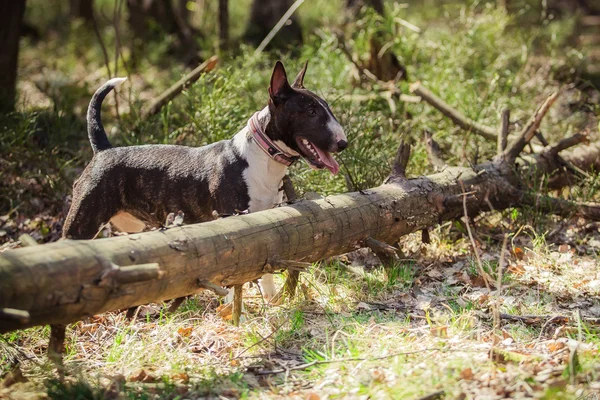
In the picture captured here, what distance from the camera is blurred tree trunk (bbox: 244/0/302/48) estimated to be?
10297 mm

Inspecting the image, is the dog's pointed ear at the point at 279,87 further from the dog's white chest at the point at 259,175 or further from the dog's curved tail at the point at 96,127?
the dog's curved tail at the point at 96,127

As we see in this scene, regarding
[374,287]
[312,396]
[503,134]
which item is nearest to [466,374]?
[312,396]

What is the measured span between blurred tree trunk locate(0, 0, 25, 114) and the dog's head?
14.3 feet

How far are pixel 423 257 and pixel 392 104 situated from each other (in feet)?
7.19

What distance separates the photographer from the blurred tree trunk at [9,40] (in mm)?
7426

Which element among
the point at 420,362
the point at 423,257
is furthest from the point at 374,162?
the point at 420,362

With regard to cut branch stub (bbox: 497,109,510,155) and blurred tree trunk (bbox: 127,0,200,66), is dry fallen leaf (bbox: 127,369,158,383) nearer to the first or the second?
cut branch stub (bbox: 497,109,510,155)

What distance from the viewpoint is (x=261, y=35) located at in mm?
10625

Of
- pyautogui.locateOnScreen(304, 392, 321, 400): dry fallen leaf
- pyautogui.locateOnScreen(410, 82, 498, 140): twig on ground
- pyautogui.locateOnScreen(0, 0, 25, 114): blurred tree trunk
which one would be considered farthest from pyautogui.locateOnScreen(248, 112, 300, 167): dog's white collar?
pyautogui.locateOnScreen(0, 0, 25, 114): blurred tree trunk

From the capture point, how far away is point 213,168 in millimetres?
4312

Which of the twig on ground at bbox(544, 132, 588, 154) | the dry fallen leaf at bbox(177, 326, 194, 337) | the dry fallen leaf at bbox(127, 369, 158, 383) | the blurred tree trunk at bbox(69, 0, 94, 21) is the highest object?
the blurred tree trunk at bbox(69, 0, 94, 21)

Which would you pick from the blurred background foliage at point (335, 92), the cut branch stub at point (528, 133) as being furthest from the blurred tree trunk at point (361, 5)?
the cut branch stub at point (528, 133)

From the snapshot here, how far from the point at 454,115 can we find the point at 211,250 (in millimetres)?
3813

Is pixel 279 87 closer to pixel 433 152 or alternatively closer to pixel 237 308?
pixel 237 308
